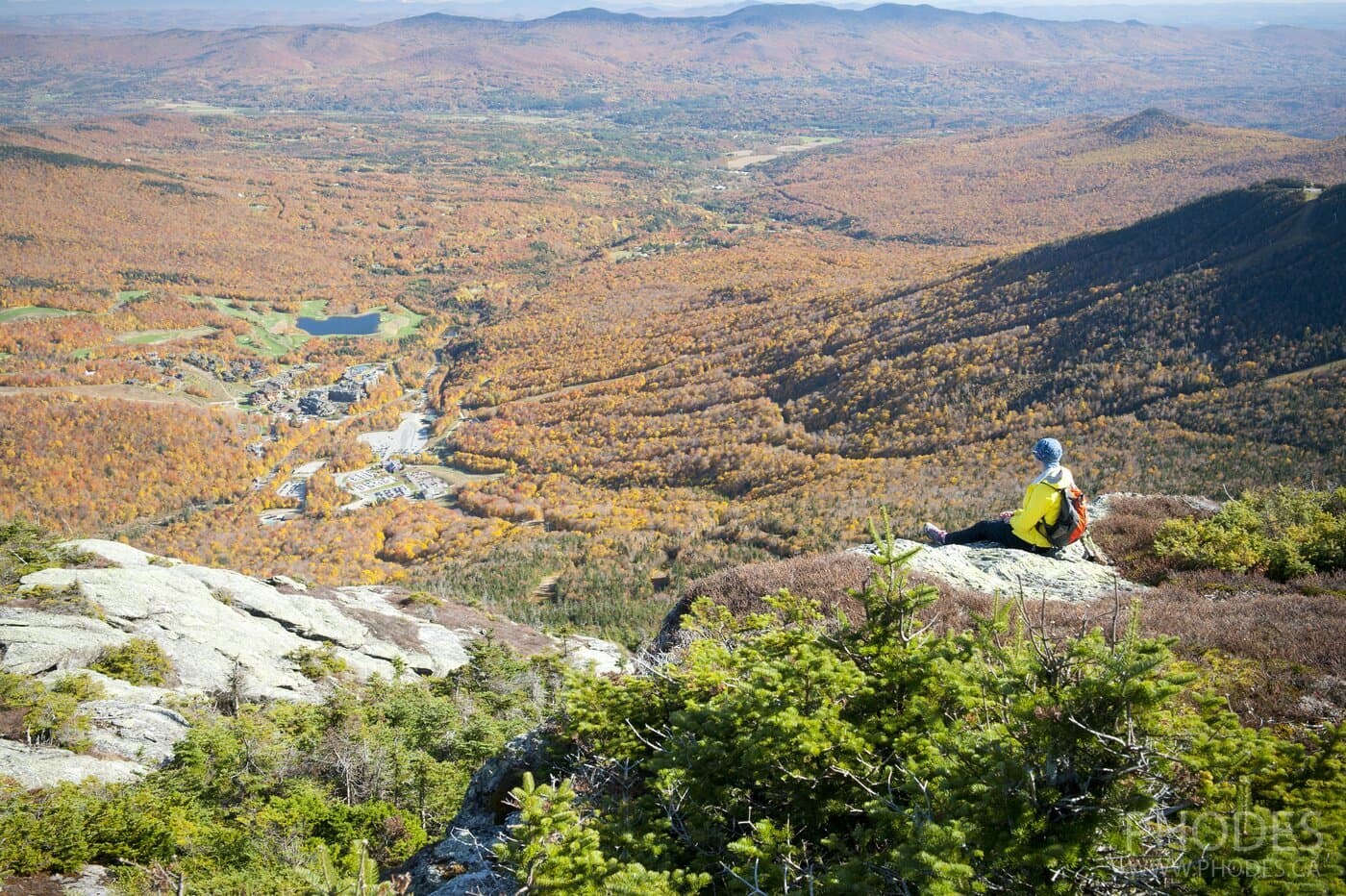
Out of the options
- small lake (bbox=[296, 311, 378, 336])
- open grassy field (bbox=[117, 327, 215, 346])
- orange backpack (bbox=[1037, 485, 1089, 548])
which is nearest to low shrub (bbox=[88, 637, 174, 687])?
orange backpack (bbox=[1037, 485, 1089, 548])

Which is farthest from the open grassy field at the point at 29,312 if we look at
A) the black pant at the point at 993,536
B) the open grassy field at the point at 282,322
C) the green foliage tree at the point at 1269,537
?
the green foliage tree at the point at 1269,537

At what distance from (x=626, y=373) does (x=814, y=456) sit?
40326 mm

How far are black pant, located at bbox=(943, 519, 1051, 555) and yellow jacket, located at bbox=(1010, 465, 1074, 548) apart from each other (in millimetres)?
606

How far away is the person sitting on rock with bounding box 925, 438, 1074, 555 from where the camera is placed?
36.3ft

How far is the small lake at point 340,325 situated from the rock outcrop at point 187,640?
107307 mm

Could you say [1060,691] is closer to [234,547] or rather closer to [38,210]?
[234,547]

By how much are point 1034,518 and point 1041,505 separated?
13.5 inches

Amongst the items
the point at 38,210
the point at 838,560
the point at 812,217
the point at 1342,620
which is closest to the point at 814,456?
the point at 838,560

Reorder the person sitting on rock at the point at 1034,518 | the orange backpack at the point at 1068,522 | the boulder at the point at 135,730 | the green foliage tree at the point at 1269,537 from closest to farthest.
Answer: the person sitting on rock at the point at 1034,518
the orange backpack at the point at 1068,522
the green foliage tree at the point at 1269,537
the boulder at the point at 135,730

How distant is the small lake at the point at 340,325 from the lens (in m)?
129

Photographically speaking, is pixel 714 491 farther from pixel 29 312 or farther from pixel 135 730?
pixel 29 312

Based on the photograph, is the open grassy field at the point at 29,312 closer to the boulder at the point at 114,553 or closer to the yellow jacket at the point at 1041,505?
the boulder at the point at 114,553

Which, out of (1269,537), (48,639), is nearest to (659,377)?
(48,639)

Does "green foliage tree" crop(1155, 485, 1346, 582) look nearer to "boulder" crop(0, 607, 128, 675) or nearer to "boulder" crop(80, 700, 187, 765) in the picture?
"boulder" crop(80, 700, 187, 765)
